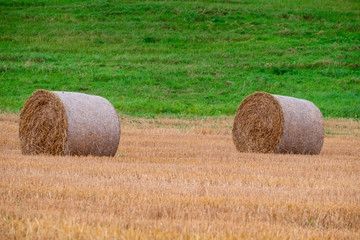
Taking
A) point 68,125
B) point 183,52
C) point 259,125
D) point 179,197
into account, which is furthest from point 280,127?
point 183,52

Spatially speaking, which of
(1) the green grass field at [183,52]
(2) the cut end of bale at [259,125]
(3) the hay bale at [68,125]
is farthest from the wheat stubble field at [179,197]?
(1) the green grass field at [183,52]

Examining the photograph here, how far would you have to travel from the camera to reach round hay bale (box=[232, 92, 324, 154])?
1288 cm

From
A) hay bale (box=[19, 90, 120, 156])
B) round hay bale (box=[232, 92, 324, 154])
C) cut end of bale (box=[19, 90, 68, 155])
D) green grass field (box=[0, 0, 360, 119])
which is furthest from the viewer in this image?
green grass field (box=[0, 0, 360, 119])

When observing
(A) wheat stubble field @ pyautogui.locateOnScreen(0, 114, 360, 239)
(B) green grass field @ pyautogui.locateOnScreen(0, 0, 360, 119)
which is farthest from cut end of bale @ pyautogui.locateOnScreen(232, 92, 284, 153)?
(B) green grass field @ pyautogui.locateOnScreen(0, 0, 360, 119)

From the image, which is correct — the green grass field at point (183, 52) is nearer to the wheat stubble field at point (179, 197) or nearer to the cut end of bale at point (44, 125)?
the cut end of bale at point (44, 125)

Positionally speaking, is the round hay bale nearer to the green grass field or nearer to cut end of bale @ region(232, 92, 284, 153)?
cut end of bale @ region(232, 92, 284, 153)

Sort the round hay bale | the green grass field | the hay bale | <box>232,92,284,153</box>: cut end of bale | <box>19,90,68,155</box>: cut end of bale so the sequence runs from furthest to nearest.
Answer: the green grass field < <box>232,92,284,153</box>: cut end of bale < the round hay bale < <box>19,90,68,155</box>: cut end of bale < the hay bale

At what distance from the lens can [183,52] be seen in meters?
40.7

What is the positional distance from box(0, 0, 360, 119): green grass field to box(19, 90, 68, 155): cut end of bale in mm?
12270

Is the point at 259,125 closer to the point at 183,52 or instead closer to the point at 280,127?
the point at 280,127

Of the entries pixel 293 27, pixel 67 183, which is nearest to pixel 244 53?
pixel 293 27

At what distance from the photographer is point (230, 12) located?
50.1m

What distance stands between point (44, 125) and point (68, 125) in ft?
3.19

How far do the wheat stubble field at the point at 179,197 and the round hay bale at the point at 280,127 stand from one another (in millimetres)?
1196
